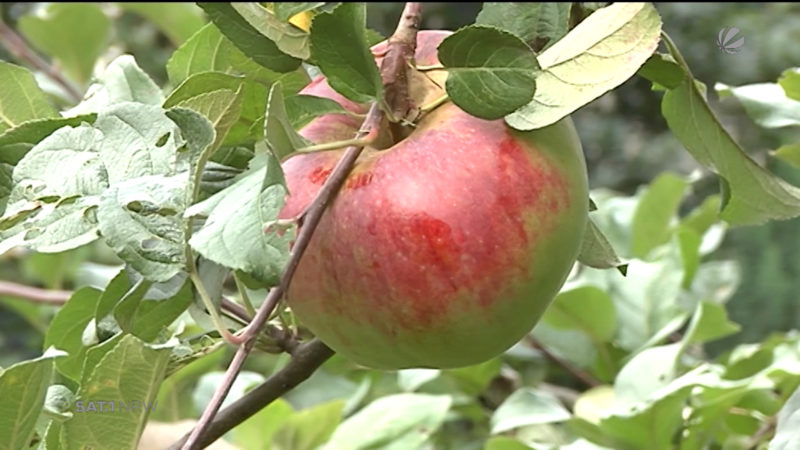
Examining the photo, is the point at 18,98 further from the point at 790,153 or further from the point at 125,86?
the point at 790,153

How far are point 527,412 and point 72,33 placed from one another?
0.73m

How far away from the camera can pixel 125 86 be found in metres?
0.54

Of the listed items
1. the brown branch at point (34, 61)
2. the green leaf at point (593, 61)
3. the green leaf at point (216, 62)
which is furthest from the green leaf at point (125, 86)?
the brown branch at point (34, 61)

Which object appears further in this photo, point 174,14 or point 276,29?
A: point 174,14

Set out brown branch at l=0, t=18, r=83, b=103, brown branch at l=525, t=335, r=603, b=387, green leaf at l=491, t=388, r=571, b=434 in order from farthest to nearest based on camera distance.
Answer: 1. brown branch at l=0, t=18, r=83, b=103
2. brown branch at l=525, t=335, r=603, b=387
3. green leaf at l=491, t=388, r=571, b=434

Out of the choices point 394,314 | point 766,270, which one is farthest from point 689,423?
point 766,270

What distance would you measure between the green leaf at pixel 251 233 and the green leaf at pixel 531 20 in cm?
11

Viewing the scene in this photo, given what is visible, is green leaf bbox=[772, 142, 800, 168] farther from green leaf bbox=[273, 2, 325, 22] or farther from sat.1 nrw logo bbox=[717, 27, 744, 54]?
green leaf bbox=[273, 2, 325, 22]

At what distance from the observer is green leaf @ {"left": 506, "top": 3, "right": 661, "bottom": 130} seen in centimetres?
37

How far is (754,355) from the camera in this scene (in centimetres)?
75

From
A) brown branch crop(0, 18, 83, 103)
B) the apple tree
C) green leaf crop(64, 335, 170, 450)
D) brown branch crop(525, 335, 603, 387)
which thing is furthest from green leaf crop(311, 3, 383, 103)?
brown branch crop(0, 18, 83, 103)

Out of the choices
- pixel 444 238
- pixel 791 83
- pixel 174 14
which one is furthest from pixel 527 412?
pixel 174 14

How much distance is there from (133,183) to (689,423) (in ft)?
1.34

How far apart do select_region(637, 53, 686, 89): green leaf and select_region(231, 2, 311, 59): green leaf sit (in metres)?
0.14
